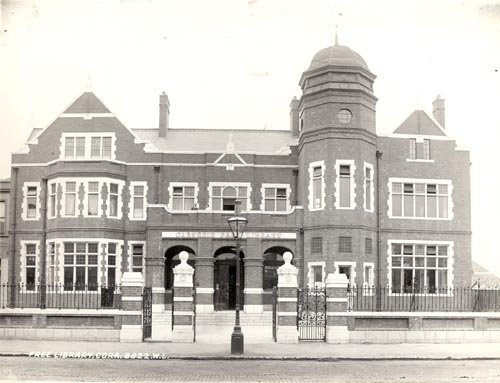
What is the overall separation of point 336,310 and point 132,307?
6.61 m

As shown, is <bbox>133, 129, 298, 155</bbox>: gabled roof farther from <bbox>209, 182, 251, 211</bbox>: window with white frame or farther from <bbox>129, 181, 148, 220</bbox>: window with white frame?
<bbox>129, 181, 148, 220</bbox>: window with white frame

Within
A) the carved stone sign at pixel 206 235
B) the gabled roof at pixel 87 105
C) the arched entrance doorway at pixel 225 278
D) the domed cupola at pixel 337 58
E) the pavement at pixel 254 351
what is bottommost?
the pavement at pixel 254 351

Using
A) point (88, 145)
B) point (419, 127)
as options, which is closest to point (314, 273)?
point (419, 127)

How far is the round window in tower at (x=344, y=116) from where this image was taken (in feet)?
104

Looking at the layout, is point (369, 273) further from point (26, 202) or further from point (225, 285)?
point (26, 202)

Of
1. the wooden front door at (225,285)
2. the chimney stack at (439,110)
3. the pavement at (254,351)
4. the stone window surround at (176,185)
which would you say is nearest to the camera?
the pavement at (254,351)

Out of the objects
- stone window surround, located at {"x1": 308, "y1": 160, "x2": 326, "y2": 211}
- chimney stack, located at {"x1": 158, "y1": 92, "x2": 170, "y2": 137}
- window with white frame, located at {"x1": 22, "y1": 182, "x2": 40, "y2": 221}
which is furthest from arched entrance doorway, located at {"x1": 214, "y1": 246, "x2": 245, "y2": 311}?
window with white frame, located at {"x1": 22, "y1": 182, "x2": 40, "y2": 221}

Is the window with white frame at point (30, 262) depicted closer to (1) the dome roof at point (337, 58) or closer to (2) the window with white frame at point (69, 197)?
(2) the window with white frame at point (69, 197)

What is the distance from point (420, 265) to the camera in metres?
33.3

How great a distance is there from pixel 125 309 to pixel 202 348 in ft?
10.8

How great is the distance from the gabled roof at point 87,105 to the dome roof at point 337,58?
10.9m

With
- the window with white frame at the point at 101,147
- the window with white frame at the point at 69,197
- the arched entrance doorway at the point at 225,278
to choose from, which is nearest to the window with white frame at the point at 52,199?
the window with white frame at the point at 69,197

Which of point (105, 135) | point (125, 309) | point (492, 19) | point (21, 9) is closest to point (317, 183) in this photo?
point (105, 135)

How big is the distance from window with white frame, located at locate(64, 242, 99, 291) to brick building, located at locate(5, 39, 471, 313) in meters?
0.06
